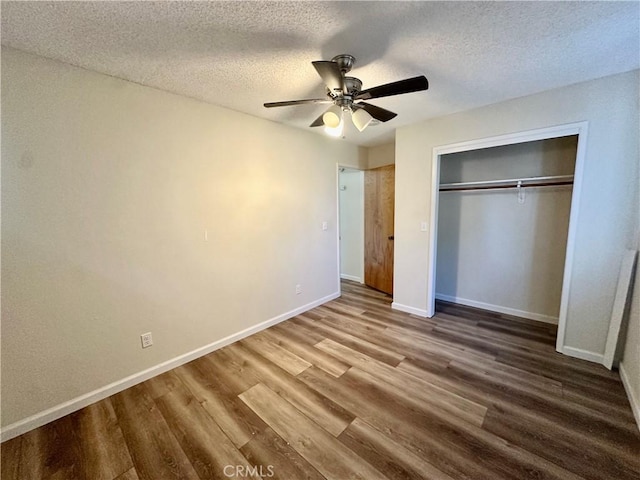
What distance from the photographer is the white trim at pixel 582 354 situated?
2.25 meters

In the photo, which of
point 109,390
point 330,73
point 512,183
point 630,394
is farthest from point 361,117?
point 109,390

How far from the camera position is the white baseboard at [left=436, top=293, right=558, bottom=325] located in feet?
9.91

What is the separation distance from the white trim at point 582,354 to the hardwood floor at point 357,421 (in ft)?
0.31

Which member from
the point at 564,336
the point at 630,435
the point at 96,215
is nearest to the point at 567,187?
the point at 564,336

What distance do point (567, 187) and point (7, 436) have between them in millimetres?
5106

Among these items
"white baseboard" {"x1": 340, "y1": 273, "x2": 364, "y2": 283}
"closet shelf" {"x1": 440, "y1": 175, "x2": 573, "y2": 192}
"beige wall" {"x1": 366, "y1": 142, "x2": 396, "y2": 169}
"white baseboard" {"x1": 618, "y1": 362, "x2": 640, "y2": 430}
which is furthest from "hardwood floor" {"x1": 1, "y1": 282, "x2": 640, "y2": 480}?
"beige wall" {"x1": 366, "y1": 142, "x2": 396, "y2": 169}

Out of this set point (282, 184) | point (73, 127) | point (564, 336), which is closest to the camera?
point (73, 127)

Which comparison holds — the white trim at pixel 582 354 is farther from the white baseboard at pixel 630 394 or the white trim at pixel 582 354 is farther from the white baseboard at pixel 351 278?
the white baseboard at pixel 351 278

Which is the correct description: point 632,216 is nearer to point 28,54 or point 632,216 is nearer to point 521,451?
point 521,451

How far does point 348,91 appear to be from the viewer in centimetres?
173

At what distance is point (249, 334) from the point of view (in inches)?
114

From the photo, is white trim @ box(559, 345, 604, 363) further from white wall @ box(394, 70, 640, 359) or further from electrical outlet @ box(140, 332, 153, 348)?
electrical outlet @ box(140, 332, 153, 348)

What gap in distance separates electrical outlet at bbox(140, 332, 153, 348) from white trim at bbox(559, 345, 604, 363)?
146 inches

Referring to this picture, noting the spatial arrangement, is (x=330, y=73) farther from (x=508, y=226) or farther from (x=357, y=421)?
(x=508, y=226)
